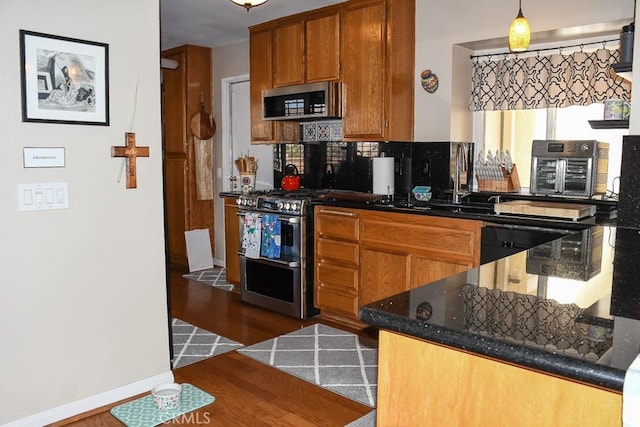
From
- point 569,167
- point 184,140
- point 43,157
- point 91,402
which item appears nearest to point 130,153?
point 43,157

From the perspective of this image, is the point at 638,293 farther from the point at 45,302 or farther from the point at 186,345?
the point at 186,345

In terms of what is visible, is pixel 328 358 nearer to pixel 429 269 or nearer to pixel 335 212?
pixel 429 269

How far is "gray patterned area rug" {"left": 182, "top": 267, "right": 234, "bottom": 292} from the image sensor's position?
17.3 ft

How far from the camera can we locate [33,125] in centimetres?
242

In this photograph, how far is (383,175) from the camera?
430 cm

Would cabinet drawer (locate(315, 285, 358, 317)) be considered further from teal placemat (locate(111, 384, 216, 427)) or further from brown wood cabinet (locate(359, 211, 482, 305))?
teal placemat (locate(111, 384, 216, 427))

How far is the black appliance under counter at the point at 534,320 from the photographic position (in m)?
0.86

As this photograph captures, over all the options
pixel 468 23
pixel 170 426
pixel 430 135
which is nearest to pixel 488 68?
pixel 468 23

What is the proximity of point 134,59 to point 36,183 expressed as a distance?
0.80 meters

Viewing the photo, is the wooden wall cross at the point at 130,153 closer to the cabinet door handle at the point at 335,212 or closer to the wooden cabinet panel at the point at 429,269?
the cabinet door handle at the point at 335,212

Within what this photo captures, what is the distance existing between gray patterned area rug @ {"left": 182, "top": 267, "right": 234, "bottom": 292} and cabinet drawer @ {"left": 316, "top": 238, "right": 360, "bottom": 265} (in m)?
1.33

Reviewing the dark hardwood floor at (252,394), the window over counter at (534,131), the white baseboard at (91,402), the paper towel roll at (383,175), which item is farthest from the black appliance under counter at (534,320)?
the paper towel roll at (383,175)

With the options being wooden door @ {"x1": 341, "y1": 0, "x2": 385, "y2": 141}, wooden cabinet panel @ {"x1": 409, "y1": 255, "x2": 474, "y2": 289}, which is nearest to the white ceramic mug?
wooden cabinet panel @ {"x1": 409, "y1": 255, "x2": 474, "y2": 289}

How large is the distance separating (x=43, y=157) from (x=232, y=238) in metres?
2.67
